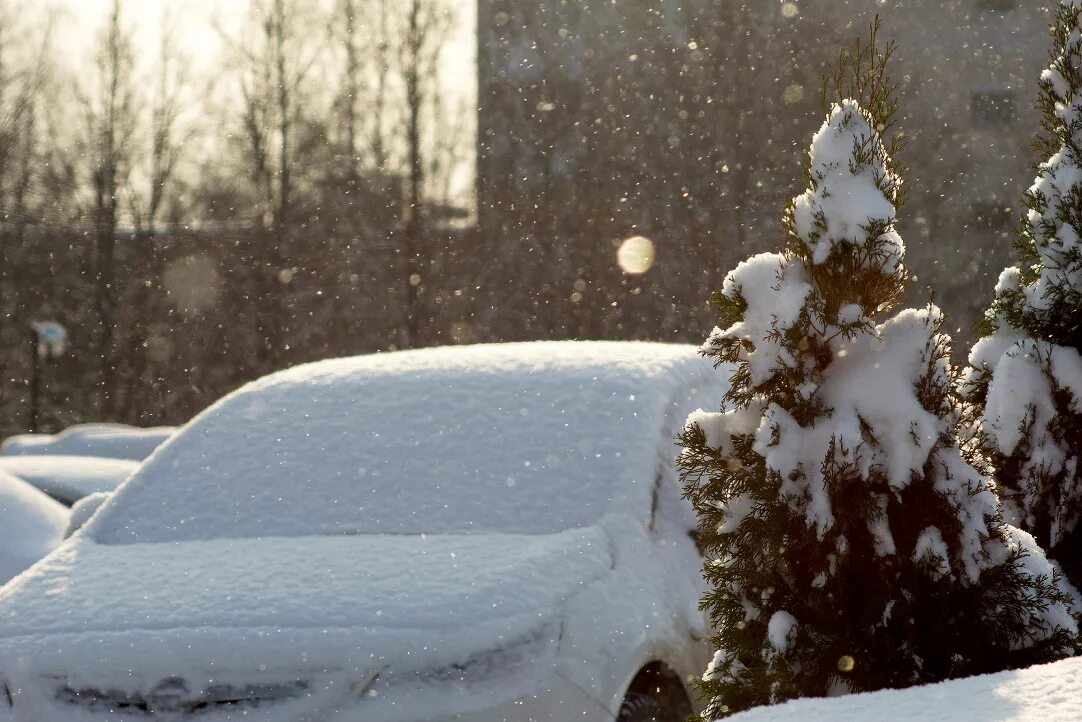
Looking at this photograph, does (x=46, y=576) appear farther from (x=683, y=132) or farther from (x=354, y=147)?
(x=354, y=147)

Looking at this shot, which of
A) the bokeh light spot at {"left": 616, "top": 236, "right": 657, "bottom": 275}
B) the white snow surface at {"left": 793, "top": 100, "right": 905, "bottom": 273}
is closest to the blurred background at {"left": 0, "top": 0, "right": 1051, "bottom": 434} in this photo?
the bokeh light spot at {"left": 616, "top": 236, "right": 657, "bottom": 275}

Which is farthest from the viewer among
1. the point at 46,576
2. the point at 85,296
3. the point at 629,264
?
the point at 85,296

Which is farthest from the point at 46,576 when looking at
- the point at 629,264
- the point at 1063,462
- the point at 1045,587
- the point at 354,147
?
the point at 354,147

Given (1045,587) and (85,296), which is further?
(85,296)

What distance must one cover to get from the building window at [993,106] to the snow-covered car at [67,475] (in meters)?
33.6

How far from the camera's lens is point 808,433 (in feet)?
10.6

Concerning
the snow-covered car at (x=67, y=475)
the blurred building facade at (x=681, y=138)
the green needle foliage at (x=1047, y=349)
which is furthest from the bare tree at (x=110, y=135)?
the green needle foliage at (x=1047, y=349)

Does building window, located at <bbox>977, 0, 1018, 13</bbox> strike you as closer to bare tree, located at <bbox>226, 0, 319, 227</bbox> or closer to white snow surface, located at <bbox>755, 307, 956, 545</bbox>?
bare tree, located at <bbox>226, 0, 319, 227</bbox>

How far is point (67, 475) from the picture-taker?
8.87m

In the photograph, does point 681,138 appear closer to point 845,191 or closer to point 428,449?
point 428,449

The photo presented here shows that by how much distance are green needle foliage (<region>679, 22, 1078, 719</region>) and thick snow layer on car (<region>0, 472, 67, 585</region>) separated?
4.41m

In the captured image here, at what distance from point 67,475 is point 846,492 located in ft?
23.1

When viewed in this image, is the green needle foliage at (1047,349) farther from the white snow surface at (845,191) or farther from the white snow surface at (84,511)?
the white snow surface at (84,511)

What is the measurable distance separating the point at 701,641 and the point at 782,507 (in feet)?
3.45
